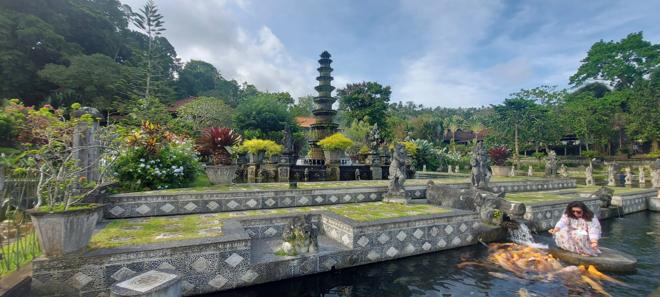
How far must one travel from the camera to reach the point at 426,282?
5.29 metres

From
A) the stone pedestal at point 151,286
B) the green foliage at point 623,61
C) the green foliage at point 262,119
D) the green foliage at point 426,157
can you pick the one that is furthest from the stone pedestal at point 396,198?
the green foliage at point 623,61

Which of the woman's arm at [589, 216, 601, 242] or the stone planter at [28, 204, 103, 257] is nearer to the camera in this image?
the stone planter at [28, 204, 103, 257]

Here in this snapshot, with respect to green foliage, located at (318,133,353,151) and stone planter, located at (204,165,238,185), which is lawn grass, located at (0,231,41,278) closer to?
stone planter, located at (204,165,238,185)

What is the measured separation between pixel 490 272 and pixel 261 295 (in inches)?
181

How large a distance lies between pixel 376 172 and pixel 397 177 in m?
7.29

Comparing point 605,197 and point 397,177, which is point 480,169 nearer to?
point 397,177

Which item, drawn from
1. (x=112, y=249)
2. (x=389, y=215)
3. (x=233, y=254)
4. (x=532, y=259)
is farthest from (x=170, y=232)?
(x=532, y=259)

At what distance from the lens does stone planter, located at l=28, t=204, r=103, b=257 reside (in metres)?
3.63

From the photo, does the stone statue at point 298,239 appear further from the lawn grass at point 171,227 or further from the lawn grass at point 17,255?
the lawn grass at point 17,255

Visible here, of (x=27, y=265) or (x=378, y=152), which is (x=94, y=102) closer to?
(x=378, y=152)

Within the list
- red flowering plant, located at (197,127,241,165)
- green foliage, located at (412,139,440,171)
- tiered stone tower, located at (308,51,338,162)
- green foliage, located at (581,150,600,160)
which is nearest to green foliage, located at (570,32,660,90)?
green foliage, located at (581,150,600,160)

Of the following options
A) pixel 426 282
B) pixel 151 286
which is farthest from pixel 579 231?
pixel 151 286

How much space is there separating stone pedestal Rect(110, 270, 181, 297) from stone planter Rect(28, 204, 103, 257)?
1.24m

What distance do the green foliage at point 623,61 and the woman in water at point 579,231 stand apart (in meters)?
52.6
